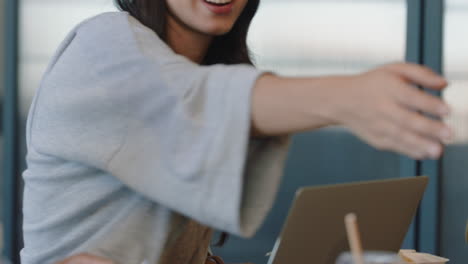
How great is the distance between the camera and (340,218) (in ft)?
3.18

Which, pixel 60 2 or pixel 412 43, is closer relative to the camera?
pixel 412 43

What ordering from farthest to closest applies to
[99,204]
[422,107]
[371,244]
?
[371,244]
[99,204]
[422,107]

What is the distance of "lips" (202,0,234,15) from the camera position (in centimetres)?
110

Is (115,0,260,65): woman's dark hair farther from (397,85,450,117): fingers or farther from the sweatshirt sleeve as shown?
(397,85,450,117): fingers

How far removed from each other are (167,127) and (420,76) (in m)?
0.27

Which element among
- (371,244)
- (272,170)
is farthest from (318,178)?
(272,170)

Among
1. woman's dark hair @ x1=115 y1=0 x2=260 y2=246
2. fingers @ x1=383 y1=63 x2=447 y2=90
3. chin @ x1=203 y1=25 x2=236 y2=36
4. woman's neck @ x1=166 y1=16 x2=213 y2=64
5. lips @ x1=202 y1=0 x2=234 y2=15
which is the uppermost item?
fingers @ x1=383 y1=63 x2=447 y2=90

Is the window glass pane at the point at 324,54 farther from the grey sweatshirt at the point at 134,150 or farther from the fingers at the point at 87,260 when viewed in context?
the fingers at the point at 87,260

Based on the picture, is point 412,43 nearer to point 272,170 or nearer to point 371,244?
point 371,244

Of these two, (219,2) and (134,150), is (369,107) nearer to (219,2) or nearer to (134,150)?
(134,150)

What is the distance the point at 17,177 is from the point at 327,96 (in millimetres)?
2793

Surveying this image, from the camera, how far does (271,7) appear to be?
309 centimetres

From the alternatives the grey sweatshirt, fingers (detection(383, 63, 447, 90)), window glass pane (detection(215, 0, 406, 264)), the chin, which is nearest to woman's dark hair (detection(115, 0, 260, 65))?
the chin

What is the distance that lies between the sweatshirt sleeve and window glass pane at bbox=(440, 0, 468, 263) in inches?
90.2
